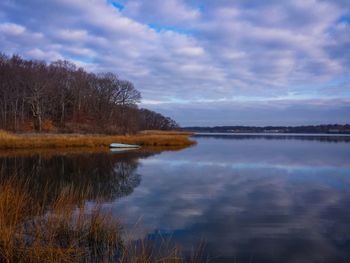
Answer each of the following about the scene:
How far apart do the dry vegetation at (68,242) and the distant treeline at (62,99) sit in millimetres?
40857

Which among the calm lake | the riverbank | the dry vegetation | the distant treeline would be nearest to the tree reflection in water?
the calm lake

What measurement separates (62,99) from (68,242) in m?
48.5

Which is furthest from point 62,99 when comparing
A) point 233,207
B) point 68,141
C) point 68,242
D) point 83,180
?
point 68,242

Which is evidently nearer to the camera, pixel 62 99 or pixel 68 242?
pixel 68 242

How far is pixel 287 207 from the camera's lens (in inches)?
341

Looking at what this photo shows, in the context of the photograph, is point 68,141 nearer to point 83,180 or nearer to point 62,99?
point 83,180

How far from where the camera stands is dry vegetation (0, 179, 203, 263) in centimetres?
439

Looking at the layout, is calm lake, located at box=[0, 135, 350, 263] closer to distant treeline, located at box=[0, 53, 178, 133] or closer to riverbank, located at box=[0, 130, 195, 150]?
riverbank, located at box=[0, 130, 195, 150]

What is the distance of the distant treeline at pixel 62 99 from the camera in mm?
45844

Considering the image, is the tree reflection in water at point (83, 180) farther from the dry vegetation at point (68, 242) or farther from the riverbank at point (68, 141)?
the riverbank at point (68, 141)

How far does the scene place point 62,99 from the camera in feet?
167

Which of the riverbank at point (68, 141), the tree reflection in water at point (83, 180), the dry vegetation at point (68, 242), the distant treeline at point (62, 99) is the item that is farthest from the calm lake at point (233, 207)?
the distant treeline at point (62, 99)

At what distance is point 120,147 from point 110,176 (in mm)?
16824

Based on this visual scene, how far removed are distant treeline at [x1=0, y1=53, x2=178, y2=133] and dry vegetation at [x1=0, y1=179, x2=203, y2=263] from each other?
1609 inches
